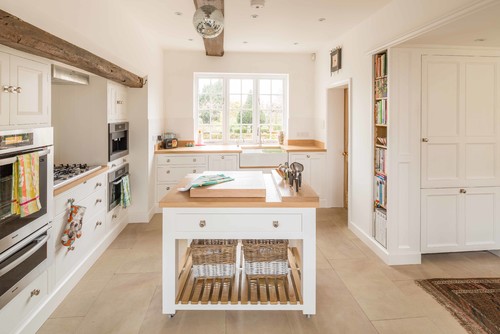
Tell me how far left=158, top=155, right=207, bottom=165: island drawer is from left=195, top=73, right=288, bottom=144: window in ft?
2.95

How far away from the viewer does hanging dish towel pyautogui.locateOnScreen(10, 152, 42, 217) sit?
6.80ft

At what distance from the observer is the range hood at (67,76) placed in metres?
2.93

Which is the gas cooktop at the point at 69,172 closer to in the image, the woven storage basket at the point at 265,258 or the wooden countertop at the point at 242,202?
the wooden countertop at the point at 242,202

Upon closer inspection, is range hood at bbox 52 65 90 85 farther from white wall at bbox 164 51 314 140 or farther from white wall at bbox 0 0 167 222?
white wall at bbox 164 51 314 140

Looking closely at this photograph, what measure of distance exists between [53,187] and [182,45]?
3.53 m

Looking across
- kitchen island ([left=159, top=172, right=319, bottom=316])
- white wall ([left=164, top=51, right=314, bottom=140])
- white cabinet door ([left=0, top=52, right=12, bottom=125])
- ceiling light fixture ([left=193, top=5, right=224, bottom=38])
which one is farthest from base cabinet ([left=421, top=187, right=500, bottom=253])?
white cabinet door ([left=0, top=52, right=12, bottom=125])

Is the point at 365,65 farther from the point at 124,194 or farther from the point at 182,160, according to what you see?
the point at 124,194

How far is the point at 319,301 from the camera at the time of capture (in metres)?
2.78

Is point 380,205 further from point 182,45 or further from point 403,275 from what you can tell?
point 182,45

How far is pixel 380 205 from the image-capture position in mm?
3812

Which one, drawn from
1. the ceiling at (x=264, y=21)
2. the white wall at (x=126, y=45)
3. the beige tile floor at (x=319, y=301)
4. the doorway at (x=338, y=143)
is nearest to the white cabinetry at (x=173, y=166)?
the white wall at (x=126, y=45)

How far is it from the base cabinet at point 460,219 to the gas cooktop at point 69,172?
3355mm

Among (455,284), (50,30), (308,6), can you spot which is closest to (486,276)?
(455,284)

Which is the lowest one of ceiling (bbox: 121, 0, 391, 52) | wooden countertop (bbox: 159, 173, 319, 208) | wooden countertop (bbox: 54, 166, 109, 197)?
wooden countertop (bbox: 159, 173, 319, 208)
